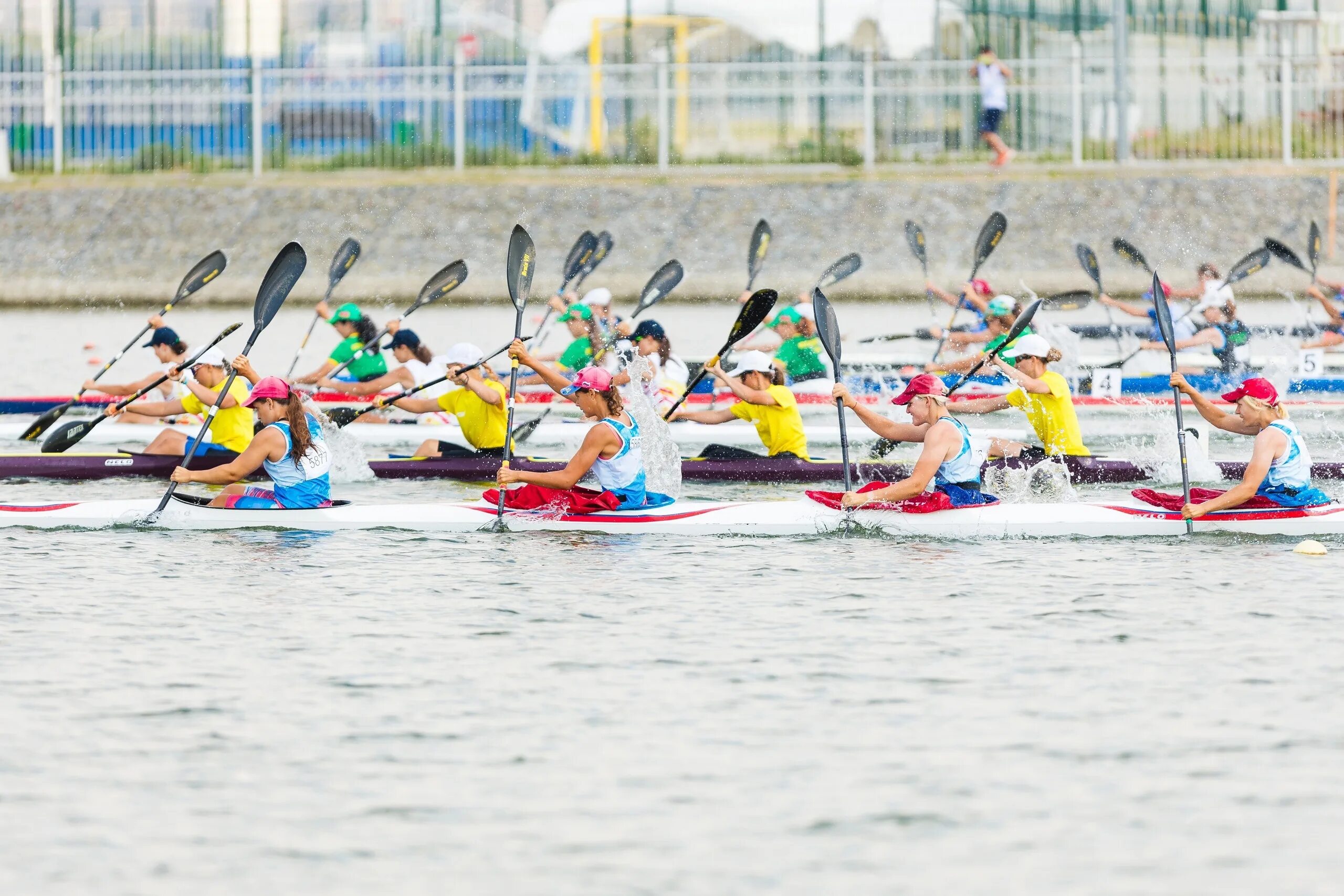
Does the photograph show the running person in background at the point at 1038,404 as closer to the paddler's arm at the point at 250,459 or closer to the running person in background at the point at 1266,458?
the running person in background at the point at 1266,458

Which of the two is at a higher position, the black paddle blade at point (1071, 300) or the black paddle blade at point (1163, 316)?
the black paddle blade at point (1071, 300)

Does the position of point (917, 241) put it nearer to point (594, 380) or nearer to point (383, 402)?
point (383, 402)

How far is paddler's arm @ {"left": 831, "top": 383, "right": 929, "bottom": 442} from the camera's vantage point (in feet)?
36.6

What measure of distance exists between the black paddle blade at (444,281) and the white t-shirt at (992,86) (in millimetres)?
13805

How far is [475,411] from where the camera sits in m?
13.8

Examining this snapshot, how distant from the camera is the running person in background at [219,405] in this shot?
497 inches

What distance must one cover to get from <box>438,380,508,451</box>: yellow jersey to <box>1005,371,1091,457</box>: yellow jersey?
12.0 feet

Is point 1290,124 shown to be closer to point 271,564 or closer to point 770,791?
point 271,564

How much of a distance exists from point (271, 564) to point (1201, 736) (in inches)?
212

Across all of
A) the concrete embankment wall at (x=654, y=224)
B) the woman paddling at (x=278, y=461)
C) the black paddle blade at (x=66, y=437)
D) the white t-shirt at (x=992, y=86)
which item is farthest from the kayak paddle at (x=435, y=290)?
the white t-shirt at (x=992, y=86)

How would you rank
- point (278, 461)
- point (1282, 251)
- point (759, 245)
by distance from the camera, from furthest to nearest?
point (1282, 251)
point (759, 245)
point (278, 461)

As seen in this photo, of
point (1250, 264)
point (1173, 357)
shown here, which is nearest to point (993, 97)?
point (1250, 264)

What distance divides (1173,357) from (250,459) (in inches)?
219

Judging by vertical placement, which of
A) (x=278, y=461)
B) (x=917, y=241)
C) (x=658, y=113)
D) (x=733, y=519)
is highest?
(x=658, y=113)
